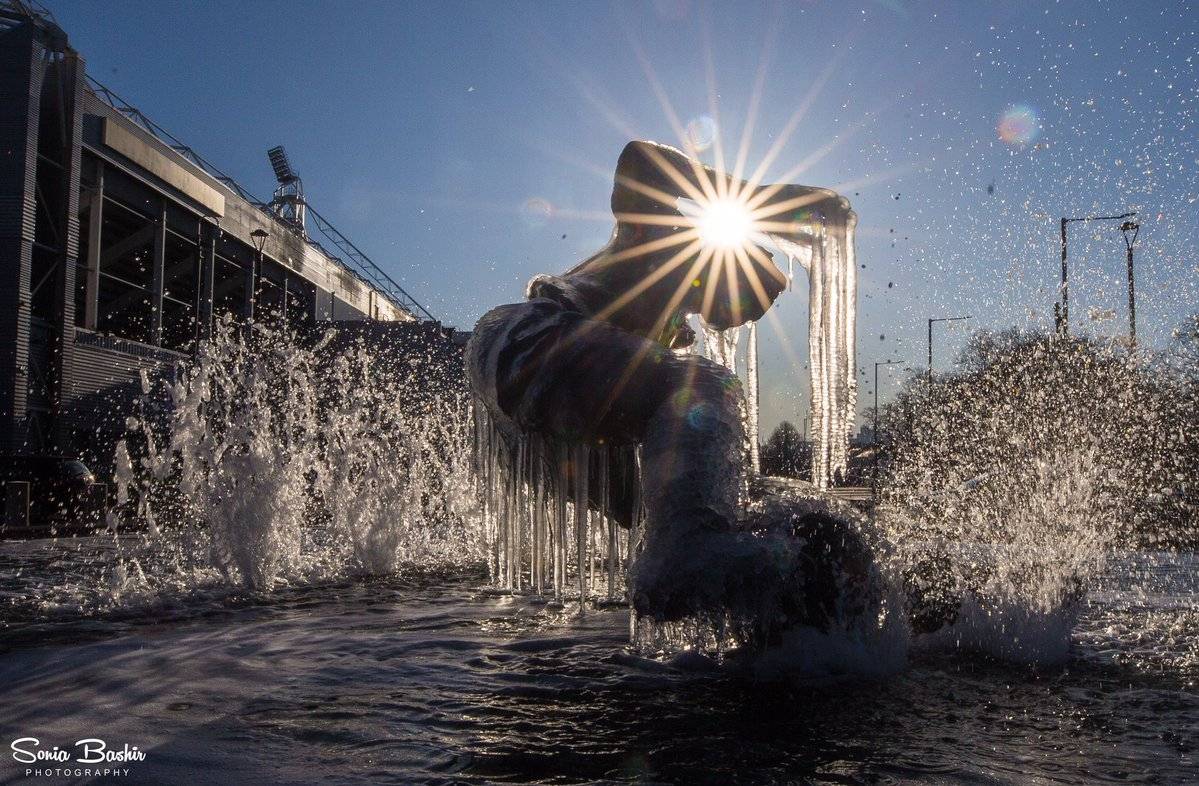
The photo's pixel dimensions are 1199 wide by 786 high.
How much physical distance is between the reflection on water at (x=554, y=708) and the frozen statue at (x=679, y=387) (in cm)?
35

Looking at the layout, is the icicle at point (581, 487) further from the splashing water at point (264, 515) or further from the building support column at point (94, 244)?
the building support column at point (94, 244)

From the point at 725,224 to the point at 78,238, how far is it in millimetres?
23104

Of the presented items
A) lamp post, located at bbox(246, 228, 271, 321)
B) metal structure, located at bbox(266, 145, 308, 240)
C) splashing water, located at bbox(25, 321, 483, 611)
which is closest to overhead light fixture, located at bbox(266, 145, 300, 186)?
metal structure, located at bbox(266, 145, 308, 240)

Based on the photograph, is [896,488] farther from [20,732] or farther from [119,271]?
[119,271]

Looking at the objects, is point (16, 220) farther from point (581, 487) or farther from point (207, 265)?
point (581, 487)

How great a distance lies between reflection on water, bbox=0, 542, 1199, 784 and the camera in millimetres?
2098

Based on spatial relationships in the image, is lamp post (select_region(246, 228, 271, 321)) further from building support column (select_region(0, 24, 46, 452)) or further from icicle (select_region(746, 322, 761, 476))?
icicle (select_region(746, 322, 761, 476))

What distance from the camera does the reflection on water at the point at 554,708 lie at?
2098 millimetres

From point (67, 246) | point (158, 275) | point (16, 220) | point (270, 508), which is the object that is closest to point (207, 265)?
point (158, 275)

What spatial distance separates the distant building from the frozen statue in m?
20.0

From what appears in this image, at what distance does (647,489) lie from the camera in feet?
9.44

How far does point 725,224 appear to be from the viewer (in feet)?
13.0

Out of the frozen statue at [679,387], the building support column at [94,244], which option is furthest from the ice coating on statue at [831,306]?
the building support column at [94,244]

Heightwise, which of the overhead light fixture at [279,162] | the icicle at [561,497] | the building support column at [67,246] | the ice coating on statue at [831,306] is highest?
the overhead light fixture at [279,162]
